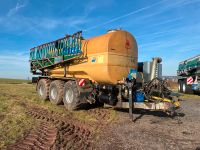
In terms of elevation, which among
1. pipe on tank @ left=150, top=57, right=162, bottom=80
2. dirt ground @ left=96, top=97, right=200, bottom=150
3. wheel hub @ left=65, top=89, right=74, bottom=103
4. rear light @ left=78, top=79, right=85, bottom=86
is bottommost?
dirt ground @ left=96, top=97, right=200, bottom=150

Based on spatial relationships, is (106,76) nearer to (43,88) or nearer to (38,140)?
(38,140)

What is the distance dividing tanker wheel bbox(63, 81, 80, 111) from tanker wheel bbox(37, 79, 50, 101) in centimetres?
247

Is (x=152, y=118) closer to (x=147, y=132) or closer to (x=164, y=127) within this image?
(x=164, y=127)

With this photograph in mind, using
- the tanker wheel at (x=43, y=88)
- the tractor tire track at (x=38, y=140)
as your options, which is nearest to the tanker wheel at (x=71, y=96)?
the tanker wheel at (x=43, y=88)

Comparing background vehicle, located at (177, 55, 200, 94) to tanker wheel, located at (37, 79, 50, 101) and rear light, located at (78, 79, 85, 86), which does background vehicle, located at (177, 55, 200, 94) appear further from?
rear light, located at (78, 79, 85, 86)

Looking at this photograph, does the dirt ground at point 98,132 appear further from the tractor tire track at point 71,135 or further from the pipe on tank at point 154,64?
the pipe on tank at point 154,64

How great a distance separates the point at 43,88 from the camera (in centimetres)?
1359

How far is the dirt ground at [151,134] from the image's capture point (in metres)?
5.44

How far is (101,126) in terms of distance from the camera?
722 cm

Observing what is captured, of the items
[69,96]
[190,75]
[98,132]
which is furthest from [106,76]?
[190,75]

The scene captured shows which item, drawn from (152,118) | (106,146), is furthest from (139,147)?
(152,118)

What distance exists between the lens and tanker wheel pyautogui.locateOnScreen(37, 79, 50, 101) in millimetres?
13078

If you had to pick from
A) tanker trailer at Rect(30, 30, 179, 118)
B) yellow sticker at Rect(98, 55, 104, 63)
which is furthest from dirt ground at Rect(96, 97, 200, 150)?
yellow sticker at Rect(98, 55, 104, 63)

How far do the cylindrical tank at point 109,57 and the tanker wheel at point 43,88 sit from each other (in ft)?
12.1
